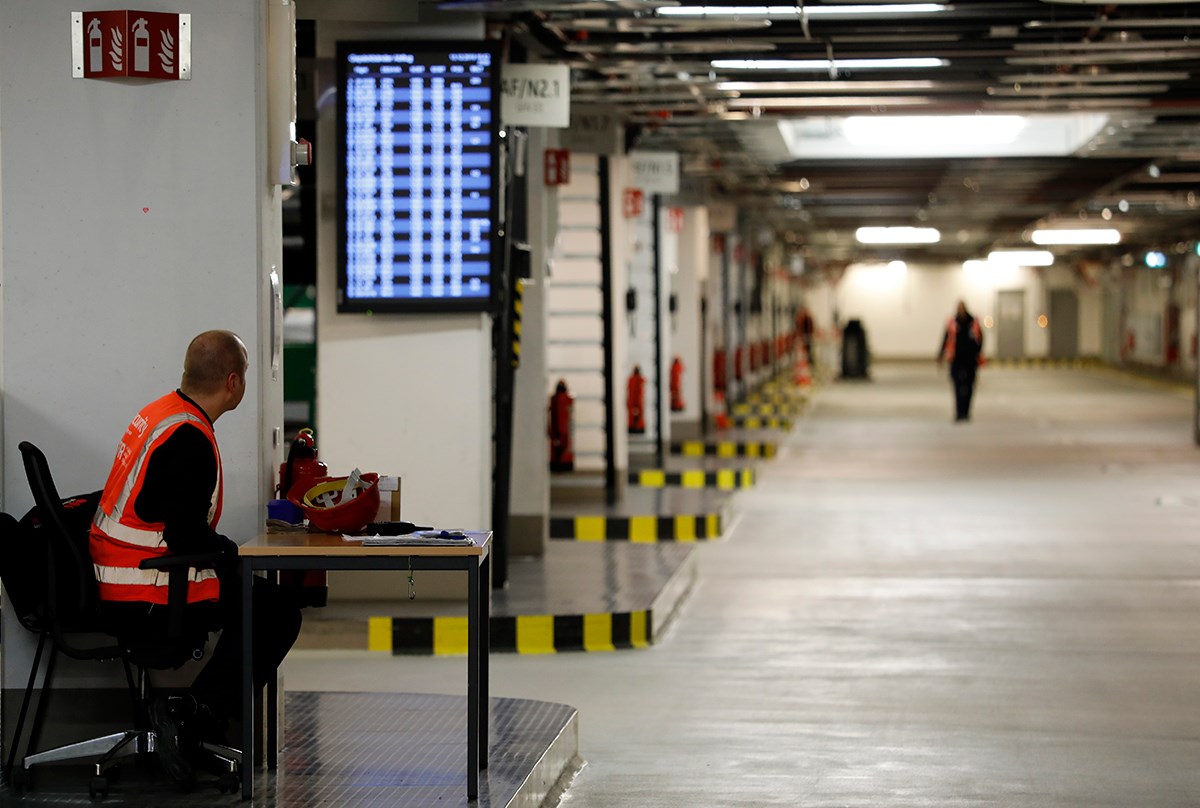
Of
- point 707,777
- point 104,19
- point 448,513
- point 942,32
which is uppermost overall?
point 942,32

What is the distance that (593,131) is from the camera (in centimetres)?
1385

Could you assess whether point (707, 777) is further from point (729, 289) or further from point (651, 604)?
point (729, 289)

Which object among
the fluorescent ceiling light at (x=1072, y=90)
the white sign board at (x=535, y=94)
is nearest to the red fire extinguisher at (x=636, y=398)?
the fluorescent ceiling light at (x=1072, y=90)

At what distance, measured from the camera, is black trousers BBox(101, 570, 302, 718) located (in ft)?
16.9

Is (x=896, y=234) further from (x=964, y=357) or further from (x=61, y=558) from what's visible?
(x=61, y=558)

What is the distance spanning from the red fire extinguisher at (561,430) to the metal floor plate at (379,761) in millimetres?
8054

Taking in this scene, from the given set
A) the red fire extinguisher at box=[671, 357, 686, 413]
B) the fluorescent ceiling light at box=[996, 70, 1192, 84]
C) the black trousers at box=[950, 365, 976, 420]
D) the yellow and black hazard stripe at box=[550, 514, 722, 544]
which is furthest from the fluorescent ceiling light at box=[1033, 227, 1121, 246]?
the yellow and black hazard stripe at box=[550, 514, 722, 544]

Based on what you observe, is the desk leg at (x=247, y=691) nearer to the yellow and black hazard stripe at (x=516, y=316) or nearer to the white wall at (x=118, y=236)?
the white wall at (x=118, y=236)

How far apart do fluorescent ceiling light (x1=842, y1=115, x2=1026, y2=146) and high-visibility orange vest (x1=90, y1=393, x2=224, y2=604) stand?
1538 centimetres

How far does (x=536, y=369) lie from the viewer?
436 inches

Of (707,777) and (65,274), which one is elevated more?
(65,274)

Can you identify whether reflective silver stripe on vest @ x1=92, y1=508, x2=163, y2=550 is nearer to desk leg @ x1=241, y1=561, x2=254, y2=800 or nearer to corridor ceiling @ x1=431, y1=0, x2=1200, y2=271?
desk leg @ x1=241, y1=561, x2=254, y2=800

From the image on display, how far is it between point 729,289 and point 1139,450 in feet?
28.3

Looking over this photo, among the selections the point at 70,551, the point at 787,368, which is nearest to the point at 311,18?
the point at 70,551
